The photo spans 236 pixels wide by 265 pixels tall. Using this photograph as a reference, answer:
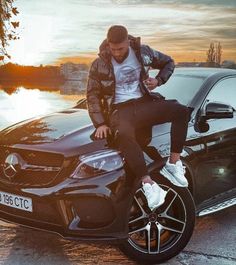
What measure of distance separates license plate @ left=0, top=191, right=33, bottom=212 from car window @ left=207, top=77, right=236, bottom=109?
2078mm

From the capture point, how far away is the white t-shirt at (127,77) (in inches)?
188

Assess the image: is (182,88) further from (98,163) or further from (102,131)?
(98,163)

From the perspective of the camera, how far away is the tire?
4520 millimetres

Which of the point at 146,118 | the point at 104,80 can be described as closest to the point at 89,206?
the point at 146,118

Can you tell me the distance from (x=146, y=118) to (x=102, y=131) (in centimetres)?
39

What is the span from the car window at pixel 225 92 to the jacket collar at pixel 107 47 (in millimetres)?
1024

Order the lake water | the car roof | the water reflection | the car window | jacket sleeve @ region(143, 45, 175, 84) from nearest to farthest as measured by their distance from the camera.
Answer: jacket sleeve @ region(143, 45, 175, 84)
the car window
the car roof
the water reflection
the lake water

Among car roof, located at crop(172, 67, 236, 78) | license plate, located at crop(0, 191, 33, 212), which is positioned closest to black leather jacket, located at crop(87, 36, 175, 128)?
license plate, located at crop(0, 191, 33, 212)

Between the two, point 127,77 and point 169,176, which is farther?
point 127,77

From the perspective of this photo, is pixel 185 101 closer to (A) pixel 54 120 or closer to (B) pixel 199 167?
(B) pixel 199 167

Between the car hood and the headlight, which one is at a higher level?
the car hood

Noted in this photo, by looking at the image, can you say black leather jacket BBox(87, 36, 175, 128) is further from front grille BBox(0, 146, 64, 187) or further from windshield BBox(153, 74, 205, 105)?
windshield BBox(153, 74, 205, 105)

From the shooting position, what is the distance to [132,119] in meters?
4.55

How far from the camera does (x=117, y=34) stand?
4.58 meters
